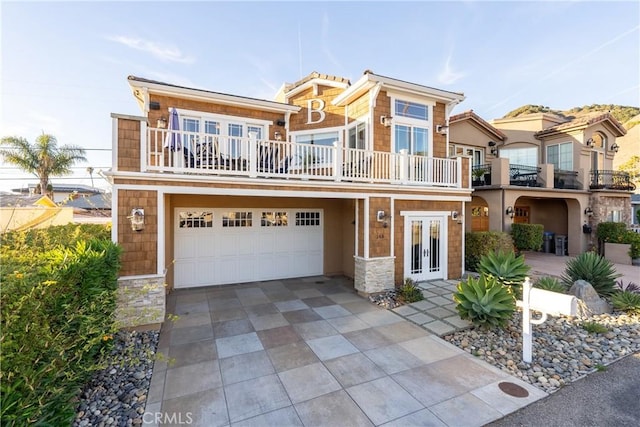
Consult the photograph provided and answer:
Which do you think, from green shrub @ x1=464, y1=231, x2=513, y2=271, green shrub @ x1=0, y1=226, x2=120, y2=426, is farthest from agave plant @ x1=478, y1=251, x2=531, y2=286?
green shrub @ x1=0, y1=226, x2=120, y2=426

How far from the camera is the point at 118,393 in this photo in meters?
4.01

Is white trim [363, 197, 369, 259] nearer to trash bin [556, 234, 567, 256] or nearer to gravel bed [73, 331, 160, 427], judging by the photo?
gravel bed [73, 331, 160, 427]

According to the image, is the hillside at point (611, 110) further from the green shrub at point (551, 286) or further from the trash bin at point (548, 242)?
the green shrub at point (551, 286)

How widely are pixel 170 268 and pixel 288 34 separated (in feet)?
33.8

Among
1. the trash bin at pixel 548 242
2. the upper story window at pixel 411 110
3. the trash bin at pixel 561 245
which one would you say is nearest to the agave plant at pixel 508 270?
the upper story window at pixel 411 110

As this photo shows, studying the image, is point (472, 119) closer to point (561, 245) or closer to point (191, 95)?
point (561, 245)

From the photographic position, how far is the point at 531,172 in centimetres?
1552

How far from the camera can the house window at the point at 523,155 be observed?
671 inches

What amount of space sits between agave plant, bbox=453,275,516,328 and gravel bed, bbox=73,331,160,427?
6129 millimetres

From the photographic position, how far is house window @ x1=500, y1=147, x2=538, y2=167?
17.0 meters

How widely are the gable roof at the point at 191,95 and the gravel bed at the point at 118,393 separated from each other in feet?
24.4

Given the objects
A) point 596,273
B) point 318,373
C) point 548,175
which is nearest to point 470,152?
point 548,175

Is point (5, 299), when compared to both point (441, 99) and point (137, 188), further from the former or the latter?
point (441, 99)

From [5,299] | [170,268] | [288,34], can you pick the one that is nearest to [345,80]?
[288,34]
